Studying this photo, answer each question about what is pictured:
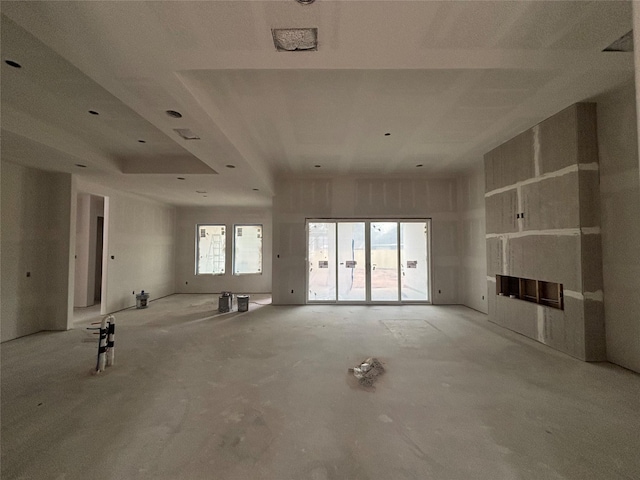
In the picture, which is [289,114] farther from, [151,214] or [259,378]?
[151,214]

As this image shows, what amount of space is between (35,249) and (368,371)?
5.88 m

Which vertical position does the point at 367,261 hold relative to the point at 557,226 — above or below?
below

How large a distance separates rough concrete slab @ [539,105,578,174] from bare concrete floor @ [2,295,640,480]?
103 inches

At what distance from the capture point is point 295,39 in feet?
6.15

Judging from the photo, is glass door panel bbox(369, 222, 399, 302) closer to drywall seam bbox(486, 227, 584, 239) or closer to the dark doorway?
drywall seam bbox(486, 227, 584, 239)

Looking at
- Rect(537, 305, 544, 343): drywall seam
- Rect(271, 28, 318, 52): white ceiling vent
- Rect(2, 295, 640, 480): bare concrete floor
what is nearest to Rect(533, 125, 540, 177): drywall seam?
Rect(537, 305, 544, 343): drywall seam

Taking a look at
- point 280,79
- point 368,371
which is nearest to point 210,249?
point 280,79

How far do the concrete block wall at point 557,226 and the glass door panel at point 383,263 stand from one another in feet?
7.93

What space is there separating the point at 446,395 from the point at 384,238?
4533 millimetres

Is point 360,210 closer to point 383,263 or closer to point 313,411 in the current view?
point 383,263

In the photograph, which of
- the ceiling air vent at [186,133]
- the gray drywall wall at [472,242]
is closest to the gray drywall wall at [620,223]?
the gray drywall wall at [472,242]

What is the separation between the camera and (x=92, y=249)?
23.0 feet

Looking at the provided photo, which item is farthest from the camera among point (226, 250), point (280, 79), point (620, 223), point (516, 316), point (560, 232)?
point (226, 250)

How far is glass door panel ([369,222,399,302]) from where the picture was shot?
6.69m
